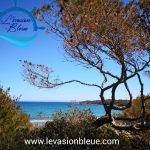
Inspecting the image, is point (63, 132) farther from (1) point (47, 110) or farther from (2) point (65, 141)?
(1) point (47, 110)

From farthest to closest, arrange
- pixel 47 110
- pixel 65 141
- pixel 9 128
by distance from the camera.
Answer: pixel 47 110 < pixel 9 128 < pixel 65 141

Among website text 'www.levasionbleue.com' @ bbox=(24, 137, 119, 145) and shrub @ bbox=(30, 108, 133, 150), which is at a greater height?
shrub @ bbox=(30, 108, 133, 150)

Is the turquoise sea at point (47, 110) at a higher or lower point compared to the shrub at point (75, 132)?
higher

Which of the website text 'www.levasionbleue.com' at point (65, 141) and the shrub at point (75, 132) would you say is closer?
the website text 'www.levasionbleue.com' at point (65, 141)

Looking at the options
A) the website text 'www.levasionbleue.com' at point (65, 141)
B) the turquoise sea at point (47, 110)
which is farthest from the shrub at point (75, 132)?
the turquoise sea at point (47, 110)

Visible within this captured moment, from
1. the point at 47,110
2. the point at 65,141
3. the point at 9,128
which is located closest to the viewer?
the point at 65,141

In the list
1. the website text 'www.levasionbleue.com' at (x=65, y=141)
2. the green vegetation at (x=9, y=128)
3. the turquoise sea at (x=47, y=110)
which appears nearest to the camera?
the green vegetation at (x=9, y=128)

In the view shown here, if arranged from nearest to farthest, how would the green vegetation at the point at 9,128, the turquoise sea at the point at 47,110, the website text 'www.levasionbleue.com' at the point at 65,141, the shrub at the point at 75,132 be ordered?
the green vegetation at the point at 9,128, the website text 'www.levasionbleue.com' at the point at 65,141, the shrub at the point at 75,132, the turquoise sea at the point at 47,110

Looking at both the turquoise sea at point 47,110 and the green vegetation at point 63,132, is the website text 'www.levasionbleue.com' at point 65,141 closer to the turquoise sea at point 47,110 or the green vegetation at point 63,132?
the green vegetation at point 63,132

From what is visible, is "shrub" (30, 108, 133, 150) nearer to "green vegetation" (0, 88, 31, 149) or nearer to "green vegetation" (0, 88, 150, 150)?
"green vegetation" (0, 88, 150, 150)

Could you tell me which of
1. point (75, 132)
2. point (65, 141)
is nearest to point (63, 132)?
point (75, 132)

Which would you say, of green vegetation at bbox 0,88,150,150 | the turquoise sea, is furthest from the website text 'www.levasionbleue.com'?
the turquoise sea

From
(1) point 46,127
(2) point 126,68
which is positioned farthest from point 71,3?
(1) point 46,127

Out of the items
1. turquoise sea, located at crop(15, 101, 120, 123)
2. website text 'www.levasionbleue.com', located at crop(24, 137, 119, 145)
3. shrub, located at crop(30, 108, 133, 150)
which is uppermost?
turquoise sea, located at crop(15, 101, 120, 123)
